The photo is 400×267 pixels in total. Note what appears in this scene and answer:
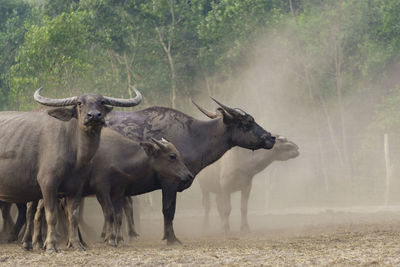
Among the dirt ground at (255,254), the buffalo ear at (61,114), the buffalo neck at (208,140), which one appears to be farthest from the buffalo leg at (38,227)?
the buffalo neck at (208,140)

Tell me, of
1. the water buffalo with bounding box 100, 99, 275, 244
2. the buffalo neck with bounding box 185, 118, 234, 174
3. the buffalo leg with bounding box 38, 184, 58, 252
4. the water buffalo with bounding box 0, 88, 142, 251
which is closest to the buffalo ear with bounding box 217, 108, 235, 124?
the water buffalo with bounding box 100, 99, 275, 244

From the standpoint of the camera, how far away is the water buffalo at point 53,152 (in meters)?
11.9

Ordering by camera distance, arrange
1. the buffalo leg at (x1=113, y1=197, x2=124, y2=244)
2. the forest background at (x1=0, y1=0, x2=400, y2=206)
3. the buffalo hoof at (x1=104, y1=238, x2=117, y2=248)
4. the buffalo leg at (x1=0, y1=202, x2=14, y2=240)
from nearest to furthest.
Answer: the buffalo hoof at (x1=104, y1=238, x2=117, y2=248), the buffalo leg at (x1=113, y1=197, x2=124, y2=244), the buffalo leg at (x1=0, y1=202, x2=14, y2=240), the forest background at (x1=0, y1=0, x2=400, y2=206)

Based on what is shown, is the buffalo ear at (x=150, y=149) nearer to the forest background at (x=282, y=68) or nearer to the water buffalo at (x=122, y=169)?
the water buffalo at (x=122, y=169)

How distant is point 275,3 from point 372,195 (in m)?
13.0

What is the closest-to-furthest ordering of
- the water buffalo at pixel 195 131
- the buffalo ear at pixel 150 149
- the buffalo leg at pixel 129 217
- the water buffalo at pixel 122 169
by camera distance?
the water buffalo at pixel 122 169 → the buffalo ear at pixel 150 149 → the water buffalo at pixel 195 131 → the buffalo leg at pixel 129 217

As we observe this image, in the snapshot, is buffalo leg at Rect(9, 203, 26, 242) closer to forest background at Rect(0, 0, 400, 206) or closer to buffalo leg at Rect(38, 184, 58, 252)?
buffalo leg at Rect(38, 184, 58, 252)

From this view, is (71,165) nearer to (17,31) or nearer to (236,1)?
(236,1)

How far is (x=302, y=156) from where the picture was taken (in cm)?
Result: 3203

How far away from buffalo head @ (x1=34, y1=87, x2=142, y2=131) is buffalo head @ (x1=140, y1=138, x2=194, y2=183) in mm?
1617

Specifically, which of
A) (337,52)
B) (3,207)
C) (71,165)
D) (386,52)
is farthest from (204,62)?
(71,165)

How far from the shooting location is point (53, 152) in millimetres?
12008

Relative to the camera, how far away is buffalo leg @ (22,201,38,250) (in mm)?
12734

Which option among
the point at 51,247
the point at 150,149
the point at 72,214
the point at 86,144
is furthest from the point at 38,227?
the point at 150,149
